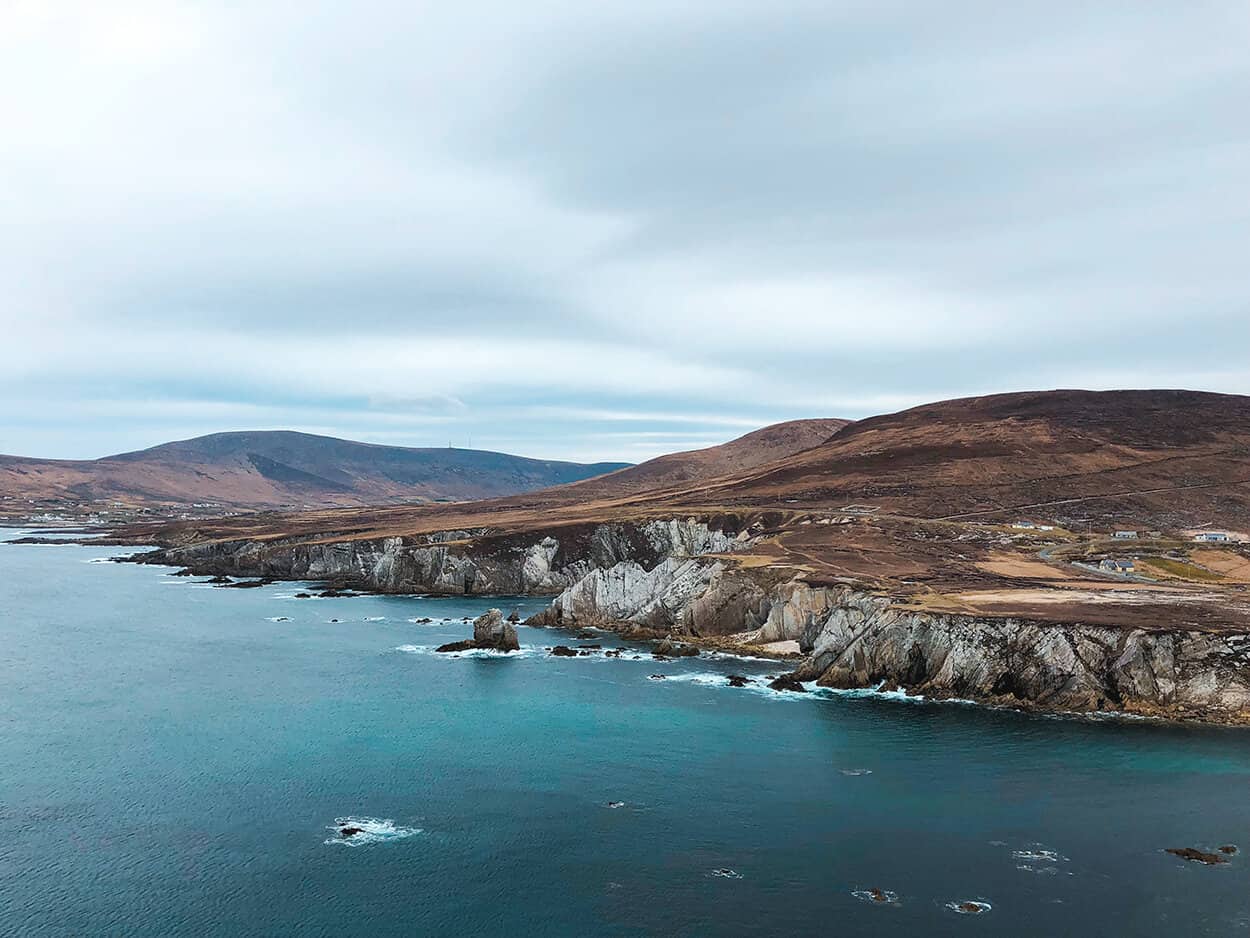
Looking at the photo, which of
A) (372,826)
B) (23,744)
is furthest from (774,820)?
(23,744)

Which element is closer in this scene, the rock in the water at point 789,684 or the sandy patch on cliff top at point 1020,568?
the rock in the water at point 789,684

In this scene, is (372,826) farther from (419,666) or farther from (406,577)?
(406,577)

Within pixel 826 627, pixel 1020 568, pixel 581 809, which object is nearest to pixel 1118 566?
pixel 1020 568

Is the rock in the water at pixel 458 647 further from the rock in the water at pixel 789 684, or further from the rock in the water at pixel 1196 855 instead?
the rock in the water at pixel 1196 855

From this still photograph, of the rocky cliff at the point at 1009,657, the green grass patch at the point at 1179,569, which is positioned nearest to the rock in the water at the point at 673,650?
the rocky cliff at the point at 1009,657

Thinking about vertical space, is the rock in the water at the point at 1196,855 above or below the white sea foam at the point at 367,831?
above

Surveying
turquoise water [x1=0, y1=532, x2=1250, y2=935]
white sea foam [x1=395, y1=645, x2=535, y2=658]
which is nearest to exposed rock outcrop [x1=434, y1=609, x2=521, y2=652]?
white sea foam [x1=395, y1=645, x2=535, y2=658]
